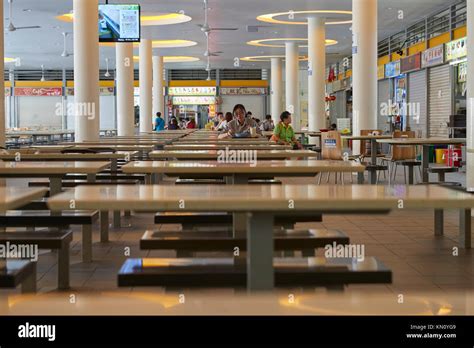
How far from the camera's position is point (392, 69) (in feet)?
77.4

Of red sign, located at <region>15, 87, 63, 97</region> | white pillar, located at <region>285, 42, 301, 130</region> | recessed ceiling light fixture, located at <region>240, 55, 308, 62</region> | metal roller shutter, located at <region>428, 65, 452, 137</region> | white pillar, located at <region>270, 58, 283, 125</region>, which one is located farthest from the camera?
red sign, located at <region>15, 87, 63, 97</region>

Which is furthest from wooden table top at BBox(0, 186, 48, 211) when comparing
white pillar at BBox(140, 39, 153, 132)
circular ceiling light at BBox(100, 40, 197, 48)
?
circular ceiling light at BBox(100, 40, 197, 48)

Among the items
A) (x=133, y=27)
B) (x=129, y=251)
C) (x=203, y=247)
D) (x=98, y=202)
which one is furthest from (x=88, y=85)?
(x=98, y=202)

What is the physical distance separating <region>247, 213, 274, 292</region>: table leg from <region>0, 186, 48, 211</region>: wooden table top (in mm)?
956

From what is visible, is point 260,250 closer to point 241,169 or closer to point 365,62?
point 241,169

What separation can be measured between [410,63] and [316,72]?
105 inches

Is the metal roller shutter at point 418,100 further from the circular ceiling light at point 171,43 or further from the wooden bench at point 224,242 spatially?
the wooden bench at point 224,242

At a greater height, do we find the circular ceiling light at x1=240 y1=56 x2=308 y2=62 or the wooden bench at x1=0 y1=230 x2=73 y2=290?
the circular ceiling light at x1=240 y1=56 x2=308 y2=62

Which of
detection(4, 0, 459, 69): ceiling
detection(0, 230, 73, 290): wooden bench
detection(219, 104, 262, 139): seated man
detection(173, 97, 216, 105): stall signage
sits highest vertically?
detection(4, 0, 459, 69): ceiling

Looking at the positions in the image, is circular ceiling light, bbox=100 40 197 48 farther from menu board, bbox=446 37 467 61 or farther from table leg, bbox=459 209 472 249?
table leg, bbox=459 209 472 249

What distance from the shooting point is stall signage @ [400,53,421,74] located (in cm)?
2047

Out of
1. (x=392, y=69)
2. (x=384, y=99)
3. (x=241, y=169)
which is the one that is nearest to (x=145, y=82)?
(x=392, y=69)

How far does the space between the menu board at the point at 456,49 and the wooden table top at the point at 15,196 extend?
47.8 feet

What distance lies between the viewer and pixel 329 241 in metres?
4.09
